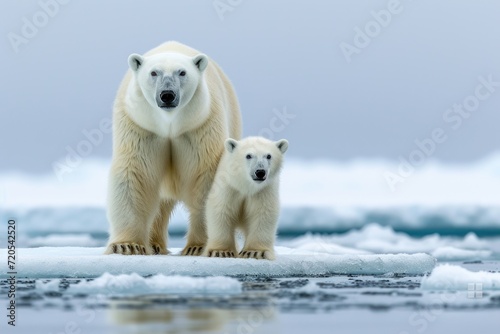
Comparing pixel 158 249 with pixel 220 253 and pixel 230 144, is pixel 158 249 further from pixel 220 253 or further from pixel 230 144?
pixel 230 144

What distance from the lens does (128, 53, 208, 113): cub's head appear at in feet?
29.9

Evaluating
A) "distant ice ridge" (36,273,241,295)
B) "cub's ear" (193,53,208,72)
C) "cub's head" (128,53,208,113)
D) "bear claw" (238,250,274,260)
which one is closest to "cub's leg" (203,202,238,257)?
"bear claw" (238,250,274,260)

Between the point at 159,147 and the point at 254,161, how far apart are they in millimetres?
1098

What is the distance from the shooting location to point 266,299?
732 centimetres

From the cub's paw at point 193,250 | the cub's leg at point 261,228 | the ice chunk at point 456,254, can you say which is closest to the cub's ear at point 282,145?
the cub's leg at point 261,228

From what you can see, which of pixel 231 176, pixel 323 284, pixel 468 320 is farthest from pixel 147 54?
pixel 468 320

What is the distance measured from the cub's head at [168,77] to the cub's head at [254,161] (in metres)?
0.62

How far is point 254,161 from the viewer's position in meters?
9.20

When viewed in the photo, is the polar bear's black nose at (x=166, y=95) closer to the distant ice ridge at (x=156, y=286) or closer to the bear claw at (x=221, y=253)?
the bear claw at (x=221, y=253)

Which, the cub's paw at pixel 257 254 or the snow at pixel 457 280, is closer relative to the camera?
the snow at pixel 457 280

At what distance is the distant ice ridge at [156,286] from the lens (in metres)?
7.73

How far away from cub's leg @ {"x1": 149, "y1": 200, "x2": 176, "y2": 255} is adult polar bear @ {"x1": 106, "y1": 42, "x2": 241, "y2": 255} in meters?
0.74

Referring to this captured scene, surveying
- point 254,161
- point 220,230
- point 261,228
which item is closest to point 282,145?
point 254,161

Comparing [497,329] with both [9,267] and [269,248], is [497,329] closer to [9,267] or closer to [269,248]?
[269,248]
